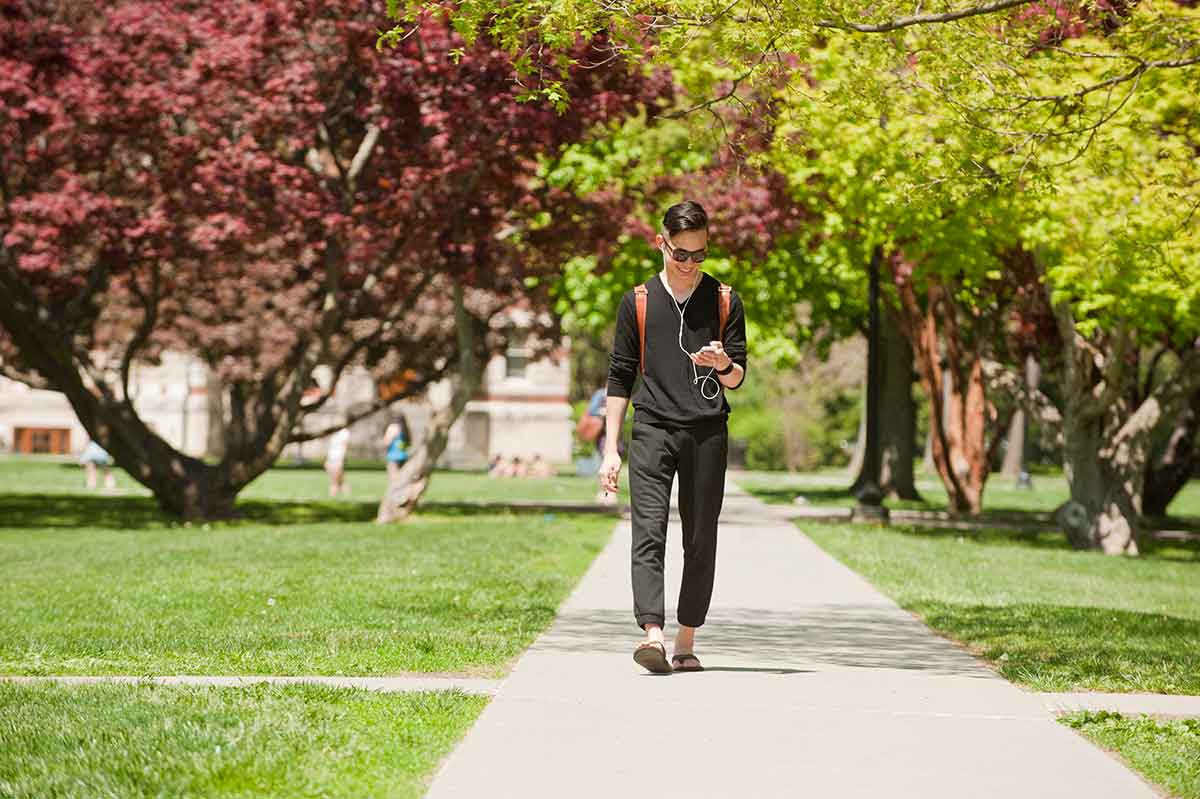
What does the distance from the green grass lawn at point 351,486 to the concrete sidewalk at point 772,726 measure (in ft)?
70.0

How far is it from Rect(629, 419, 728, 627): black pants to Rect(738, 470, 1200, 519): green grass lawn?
76.7 feet

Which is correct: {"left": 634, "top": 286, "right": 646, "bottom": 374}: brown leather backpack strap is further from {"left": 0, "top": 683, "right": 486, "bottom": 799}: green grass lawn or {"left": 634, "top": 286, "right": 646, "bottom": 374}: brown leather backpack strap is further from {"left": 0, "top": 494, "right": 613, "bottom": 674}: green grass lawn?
{"left": 0, "top": 683, "right": 486, "bottom": 799}: green grass lawn

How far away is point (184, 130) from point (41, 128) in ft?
6.11

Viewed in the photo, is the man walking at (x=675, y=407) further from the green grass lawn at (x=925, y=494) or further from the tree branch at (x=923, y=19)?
the green grass lawn at (x=925, y=494)

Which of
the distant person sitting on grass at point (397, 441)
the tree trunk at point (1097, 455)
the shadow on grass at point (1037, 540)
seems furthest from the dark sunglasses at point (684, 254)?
the distant person sitting on grass at point (397, 441)

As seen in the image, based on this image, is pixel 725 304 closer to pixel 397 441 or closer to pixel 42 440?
pixel 397 441

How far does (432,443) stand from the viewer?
23734mm

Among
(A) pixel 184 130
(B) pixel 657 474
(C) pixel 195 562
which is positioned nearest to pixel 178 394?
(A) pixel 184 130

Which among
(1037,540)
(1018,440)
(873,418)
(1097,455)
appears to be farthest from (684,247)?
(1018,440)

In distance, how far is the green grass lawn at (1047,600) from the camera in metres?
8.90

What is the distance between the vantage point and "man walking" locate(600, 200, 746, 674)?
26.2ft

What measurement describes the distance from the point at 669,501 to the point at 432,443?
15.9 metres

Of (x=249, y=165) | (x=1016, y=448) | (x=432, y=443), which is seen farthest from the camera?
(x=1016, y=448)

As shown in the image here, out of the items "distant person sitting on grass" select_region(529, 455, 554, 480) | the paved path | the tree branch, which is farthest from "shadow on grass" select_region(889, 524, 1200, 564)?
"distant person sitting on grass" select_region(529, 455, 554, 480)
